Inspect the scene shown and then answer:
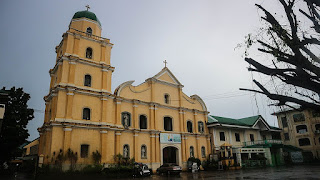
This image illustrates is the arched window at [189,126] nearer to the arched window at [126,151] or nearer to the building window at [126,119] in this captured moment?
the building window at [126,119]

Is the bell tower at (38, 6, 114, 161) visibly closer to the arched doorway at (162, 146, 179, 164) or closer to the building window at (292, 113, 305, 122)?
the arched doorway at (162, 146, 179, 164)

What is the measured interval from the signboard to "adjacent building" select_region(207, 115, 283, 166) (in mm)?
6041

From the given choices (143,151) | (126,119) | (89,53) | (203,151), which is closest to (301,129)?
(203,151)

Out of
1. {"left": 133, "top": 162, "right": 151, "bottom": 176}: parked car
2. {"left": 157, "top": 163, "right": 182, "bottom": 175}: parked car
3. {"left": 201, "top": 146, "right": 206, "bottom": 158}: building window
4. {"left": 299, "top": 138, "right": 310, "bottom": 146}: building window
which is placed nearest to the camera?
{"left": 133, "top": 162, "right": 151, "bottom": 176}: parked car

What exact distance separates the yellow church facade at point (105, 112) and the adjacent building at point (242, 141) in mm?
1989

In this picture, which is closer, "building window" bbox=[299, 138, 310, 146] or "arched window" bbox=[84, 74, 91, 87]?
"arched window" bbox=[84, 74, 91, 87]

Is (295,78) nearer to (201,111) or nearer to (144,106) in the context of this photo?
(144,106)

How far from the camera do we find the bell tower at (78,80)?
2055cm

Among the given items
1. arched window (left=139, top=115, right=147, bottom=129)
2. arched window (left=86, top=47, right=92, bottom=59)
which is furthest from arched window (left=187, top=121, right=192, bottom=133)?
A: arched window (left=86, top=47, right=92, bottom=59)

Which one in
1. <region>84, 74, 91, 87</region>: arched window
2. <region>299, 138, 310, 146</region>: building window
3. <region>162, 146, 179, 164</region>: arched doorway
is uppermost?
<region>84, 74, 91, 87</region>: arched window

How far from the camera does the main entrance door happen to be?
28234 mm

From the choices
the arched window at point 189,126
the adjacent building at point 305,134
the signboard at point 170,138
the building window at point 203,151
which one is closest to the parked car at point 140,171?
the signboard at point 170,138

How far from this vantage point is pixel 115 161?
2211 centimetres

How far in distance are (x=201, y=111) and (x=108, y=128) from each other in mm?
14721
